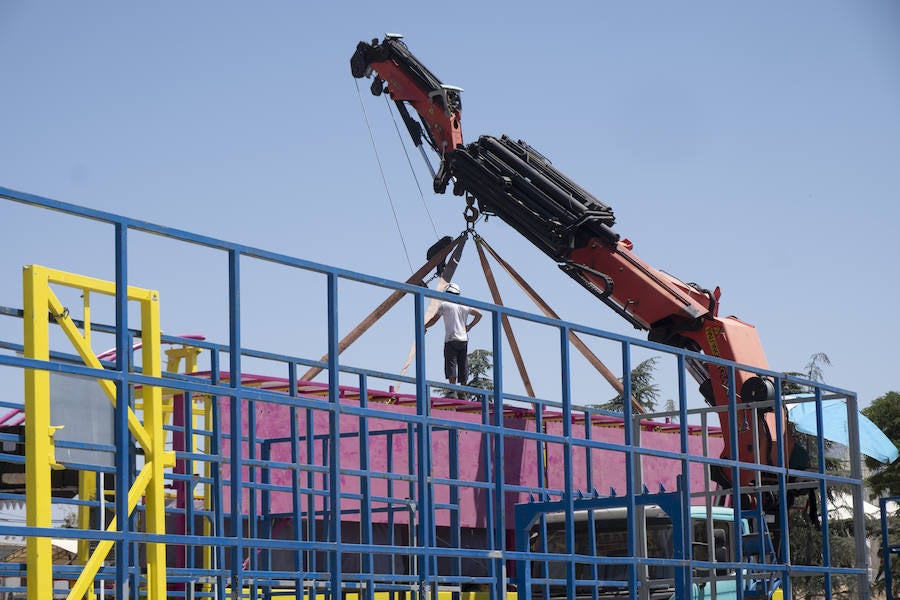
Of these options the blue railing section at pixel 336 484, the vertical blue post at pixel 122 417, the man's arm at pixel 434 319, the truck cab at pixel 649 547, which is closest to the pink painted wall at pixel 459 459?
the blue railing section at pixel 336 484

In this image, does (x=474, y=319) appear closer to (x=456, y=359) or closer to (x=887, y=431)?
(x=456, y=359)

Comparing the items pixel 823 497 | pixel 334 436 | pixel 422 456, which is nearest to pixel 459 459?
pixel 823 497

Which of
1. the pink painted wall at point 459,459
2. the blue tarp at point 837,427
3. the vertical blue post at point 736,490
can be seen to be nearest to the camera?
the vertical blue post at point 736,490

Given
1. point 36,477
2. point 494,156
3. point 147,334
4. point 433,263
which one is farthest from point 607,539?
point 433,263

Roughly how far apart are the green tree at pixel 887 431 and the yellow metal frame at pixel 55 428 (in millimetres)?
29083

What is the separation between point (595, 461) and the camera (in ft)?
67.1

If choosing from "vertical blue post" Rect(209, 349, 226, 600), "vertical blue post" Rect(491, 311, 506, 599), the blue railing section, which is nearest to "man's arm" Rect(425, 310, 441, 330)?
the blue railing section

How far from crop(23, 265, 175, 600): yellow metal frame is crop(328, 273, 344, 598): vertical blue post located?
3.34ft

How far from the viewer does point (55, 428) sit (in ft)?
26.0

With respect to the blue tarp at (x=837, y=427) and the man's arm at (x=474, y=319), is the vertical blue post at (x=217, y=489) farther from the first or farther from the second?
the man's arm at (x=474, y=319)

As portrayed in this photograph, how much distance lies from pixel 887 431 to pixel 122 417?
31.7m

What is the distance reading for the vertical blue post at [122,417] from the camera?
22.7 ft

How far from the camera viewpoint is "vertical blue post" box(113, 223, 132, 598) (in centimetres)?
691

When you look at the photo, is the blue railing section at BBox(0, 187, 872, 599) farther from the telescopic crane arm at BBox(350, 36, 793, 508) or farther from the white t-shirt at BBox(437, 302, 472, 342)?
the white t-shirt at BBox(437, 302, 472, 342)
